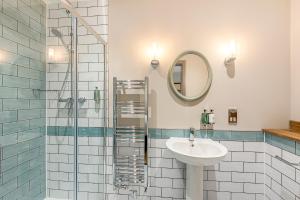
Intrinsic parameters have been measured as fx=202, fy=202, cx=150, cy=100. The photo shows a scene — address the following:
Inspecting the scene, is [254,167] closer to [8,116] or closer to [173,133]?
[173,133]

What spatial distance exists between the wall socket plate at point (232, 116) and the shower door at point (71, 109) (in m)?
1.44

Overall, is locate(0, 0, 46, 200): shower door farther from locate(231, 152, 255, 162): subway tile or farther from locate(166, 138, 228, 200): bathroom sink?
locate(231, 152, 255, 162): subway tile

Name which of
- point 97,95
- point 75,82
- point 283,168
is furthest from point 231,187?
point 75,82

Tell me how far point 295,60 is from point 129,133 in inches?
74.1

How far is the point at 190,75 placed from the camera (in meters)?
2.24

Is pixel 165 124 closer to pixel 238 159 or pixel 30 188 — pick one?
pixel 238 159

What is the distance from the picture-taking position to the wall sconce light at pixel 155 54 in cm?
224

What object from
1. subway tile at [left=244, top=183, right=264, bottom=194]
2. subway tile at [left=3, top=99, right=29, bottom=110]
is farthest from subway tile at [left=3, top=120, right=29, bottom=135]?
subway tile at [left=244, top=183, right=264, bottom=194]

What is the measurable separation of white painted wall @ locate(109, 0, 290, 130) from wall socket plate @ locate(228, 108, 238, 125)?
56 millimetres

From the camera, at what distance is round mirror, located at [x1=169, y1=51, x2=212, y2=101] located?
7.23 feet

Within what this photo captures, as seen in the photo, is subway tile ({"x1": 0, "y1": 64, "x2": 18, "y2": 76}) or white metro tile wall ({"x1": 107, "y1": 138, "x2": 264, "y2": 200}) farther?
white metro tile wall ({"x1": 107, "y1": 138, "x2": 264, "y2": 200})

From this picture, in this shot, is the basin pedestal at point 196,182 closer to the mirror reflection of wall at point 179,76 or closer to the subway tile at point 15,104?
the mirror reflection of wall at point 179,76

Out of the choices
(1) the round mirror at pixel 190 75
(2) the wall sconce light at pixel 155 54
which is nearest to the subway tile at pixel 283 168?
(1) the round mirror at pixel 190 75

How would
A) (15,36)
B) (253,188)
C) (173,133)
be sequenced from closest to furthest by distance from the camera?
(15,36) < (253,188) < (173,133)
